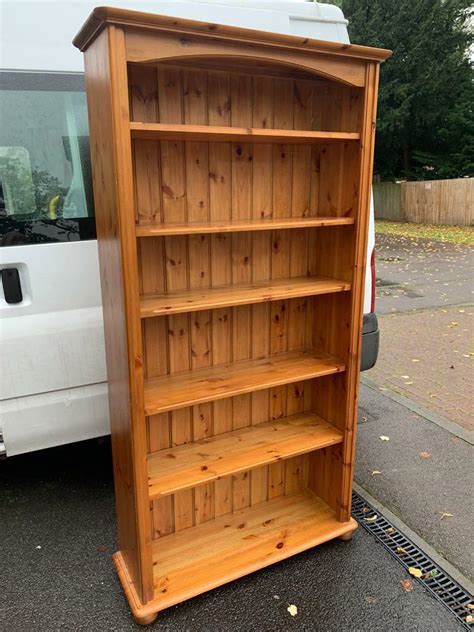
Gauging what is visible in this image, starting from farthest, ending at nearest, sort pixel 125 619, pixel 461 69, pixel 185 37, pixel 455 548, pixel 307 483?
1. pixel 461 69
2. pixel 307 483
3. pixel 455 548
4. pixel 125 619
5. pixel 185 37

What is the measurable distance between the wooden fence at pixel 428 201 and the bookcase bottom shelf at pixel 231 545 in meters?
15.1

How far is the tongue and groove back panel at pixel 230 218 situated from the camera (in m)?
2.16

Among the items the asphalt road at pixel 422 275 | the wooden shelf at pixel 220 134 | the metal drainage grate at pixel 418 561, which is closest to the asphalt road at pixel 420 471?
the metal drainage grate at pixel 418 561

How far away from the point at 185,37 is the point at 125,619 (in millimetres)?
2217

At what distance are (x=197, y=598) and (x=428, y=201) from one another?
16.9m

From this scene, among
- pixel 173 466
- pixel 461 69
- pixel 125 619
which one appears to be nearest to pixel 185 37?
pixel 173 466

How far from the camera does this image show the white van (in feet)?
7.58

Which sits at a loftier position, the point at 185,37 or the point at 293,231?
the point at 185,37

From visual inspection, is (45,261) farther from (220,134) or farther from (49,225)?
(220,134)

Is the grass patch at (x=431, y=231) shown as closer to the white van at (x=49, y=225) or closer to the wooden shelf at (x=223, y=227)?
the wooden shelf at (x=223, y=227)

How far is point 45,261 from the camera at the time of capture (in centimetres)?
241

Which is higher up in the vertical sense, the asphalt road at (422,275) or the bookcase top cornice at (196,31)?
the bookcase top cornice at (196,31)

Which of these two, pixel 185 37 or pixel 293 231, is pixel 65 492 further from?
pixel 185 37

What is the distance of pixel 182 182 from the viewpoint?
2.22 metres
